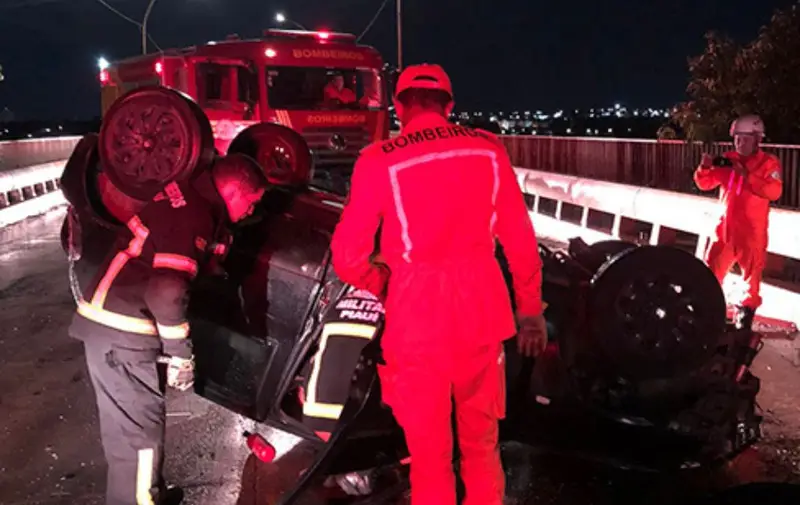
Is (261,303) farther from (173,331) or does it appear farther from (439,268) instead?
(439,268)

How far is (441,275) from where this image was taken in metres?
2.71

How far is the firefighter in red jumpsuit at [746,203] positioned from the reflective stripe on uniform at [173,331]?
421 cm

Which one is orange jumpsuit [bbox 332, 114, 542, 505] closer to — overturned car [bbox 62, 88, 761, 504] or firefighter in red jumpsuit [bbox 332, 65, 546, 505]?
firefighter in red jumpsuit [bbox 332, 65, 546, 505]

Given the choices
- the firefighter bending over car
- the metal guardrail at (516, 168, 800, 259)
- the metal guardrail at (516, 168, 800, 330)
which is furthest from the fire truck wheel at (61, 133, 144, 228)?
the metal guardrail at (516, 168, 800, 330)

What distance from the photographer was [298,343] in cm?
371

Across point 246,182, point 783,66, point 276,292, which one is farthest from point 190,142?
point 783,66

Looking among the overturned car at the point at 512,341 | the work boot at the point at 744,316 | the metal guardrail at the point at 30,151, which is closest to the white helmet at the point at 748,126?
the work boot at the point at 744,316

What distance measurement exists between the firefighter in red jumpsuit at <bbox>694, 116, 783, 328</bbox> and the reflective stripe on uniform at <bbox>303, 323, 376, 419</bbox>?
11.6ft

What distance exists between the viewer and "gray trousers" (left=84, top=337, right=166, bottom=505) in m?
3.37

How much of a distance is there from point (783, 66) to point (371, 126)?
8.27 meters

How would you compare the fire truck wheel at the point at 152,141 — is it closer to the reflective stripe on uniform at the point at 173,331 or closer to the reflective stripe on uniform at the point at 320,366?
the reflective stripe on uniform at the point at 173,331

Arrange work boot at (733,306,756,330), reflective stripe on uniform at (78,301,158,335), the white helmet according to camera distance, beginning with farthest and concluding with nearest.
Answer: the white helmet < work boot at (733,306,756,330) < reflective stripe on uniform at (78,301,158,335)

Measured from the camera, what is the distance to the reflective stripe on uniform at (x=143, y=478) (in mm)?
3414

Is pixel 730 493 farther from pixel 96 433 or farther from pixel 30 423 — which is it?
pixel 30 423
